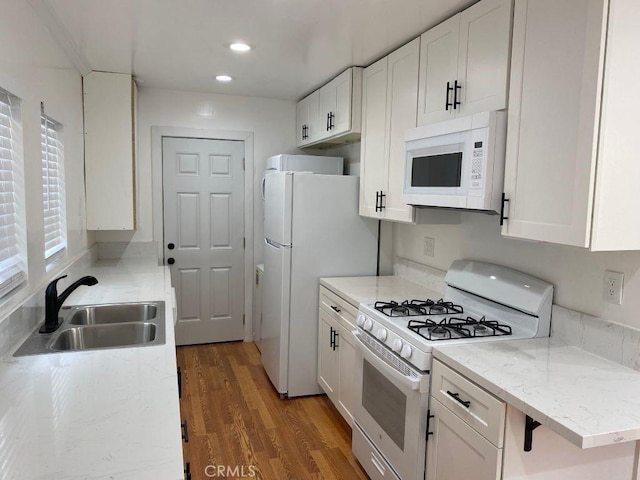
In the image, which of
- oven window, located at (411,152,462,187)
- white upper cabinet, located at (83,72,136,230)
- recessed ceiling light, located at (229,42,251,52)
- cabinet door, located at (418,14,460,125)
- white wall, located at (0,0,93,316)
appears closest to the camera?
white wall, located at (0,0,93,316)

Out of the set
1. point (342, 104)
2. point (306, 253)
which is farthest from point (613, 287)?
point (342, 104)

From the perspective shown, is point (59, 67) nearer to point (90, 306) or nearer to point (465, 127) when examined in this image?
point (90, 306)

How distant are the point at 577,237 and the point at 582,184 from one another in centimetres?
18

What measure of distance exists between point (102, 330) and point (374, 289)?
1599 mm

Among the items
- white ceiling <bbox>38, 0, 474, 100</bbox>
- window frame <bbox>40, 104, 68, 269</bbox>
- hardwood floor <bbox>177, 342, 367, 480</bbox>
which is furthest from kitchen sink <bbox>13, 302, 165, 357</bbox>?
white ceiling <bbox>38, 0, 474, 100</bbox>

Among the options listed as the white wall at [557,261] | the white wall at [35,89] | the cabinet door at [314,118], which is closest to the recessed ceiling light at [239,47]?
the white wall at [35,89]

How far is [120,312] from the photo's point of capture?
2520 mm

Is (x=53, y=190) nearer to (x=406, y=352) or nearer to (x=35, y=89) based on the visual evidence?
(x=35, y=89)

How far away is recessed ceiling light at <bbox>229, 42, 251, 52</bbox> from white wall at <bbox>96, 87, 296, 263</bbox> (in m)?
1.50

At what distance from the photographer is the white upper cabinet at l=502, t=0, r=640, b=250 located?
1472mm

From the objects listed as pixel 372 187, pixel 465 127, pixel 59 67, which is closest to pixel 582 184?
pixel 465 127

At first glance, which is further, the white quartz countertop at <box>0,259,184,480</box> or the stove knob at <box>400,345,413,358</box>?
the stove knob at <box>400,345,413,358</box>

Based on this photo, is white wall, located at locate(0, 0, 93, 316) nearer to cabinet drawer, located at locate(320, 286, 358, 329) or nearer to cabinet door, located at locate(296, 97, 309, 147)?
cabinet drawer, located at locate(320, 286, 358, 329)

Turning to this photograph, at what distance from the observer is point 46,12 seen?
2244 mm
